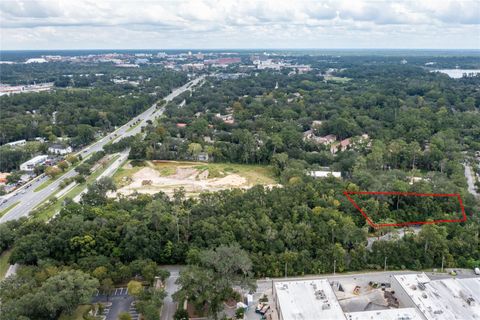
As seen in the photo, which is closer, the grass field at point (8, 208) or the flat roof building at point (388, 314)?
the flat roof building at point (388, 314)

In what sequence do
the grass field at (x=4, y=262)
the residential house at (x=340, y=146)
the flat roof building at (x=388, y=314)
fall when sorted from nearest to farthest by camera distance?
the flat roof building at (x=388, y=314)
the grass field at (x=4, y=262)
the residential house at (x=340, y=146)

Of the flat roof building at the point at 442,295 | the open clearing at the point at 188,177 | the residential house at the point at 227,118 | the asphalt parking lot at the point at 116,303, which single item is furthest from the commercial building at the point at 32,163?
the flat roof building at the point at 442,295

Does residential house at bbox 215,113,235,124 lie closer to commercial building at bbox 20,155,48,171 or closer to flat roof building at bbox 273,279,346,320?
commercial building at bbox 20,155,48,171

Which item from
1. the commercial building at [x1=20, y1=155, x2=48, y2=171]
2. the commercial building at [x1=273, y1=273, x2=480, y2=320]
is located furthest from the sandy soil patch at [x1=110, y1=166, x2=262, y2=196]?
the commercial building at [x1=273, y1=273, x2=480, y2=320]

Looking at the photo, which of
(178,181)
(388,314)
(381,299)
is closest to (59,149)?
(178,181)

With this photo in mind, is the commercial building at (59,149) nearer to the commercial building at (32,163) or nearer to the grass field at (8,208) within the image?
the commercial building at (32,163)

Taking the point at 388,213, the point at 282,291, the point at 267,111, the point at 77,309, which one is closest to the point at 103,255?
the point at 77,309

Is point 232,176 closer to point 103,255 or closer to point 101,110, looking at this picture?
point 103,255
